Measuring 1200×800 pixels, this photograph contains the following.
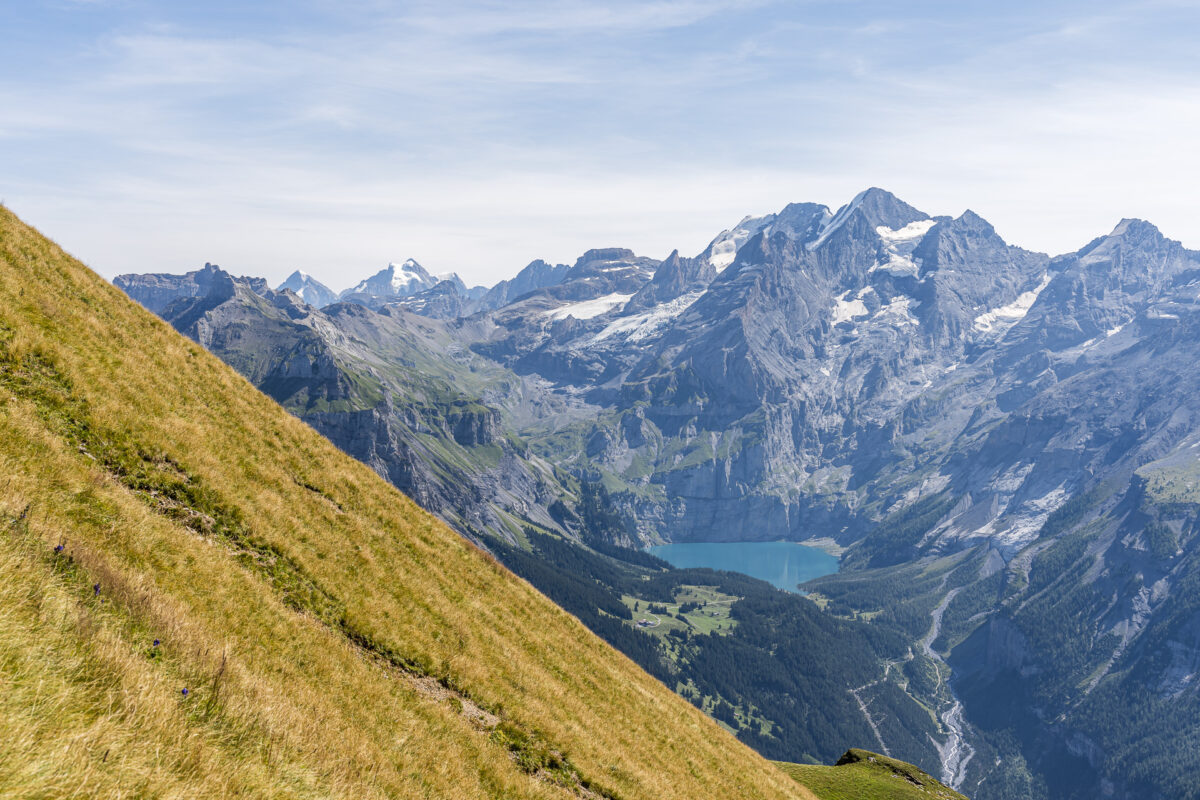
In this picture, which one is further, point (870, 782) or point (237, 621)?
point (870, 782)

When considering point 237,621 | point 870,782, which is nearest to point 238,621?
point 237,621

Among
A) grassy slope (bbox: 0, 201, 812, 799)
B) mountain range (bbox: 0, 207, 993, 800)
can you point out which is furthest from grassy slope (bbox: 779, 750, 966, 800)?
grassy slope (bbox: 0, 201, 812, 799)

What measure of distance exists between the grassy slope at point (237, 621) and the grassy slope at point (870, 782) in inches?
784

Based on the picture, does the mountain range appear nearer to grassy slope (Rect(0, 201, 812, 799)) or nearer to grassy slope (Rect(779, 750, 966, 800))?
grassy slope (Rect(0, 201, 812, 799))

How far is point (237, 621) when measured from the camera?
15.7 metres

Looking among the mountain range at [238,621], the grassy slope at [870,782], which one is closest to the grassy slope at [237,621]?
the mountain range at [238,621]

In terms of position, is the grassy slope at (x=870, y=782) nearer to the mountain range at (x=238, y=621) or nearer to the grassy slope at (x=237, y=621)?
the mountain range at (x=238, y=621)

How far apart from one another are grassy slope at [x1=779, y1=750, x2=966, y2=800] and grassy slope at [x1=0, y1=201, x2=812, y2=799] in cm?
1991

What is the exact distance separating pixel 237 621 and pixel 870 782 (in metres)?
56.3

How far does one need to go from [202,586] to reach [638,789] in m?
15.6

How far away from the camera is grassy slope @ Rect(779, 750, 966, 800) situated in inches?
2028

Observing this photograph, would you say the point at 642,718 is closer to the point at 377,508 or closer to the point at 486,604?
the point at 486,604

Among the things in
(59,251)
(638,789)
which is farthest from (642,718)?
(59,251)

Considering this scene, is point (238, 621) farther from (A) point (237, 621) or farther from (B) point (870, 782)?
(B) point (870, 782)
